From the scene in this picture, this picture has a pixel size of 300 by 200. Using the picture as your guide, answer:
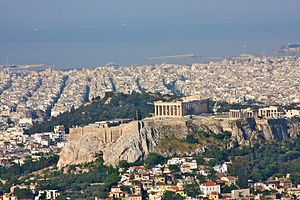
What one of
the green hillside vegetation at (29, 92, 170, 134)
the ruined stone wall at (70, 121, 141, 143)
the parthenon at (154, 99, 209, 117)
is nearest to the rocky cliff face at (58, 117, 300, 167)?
the ruined stone wall at (70, 121, 141, 143)

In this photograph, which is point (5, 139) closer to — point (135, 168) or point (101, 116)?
point (101, 116)

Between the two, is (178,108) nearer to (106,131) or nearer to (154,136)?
(106,131)

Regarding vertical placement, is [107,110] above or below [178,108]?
above

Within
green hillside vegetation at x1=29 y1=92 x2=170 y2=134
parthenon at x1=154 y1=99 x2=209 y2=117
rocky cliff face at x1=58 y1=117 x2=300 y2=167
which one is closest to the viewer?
rocky cliff face at x1=58 y1=117 x2=300 y2=167

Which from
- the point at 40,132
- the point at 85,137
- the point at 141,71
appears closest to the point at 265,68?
the point at 141,71

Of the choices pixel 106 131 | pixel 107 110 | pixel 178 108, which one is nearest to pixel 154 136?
pixel 106 131

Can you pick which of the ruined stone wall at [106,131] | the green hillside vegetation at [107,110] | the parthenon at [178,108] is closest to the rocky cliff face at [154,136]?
the ruined stone wall at [106,131]

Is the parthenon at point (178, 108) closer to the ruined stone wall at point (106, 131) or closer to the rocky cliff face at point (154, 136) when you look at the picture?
the rocky cliff face at point (154, 136)

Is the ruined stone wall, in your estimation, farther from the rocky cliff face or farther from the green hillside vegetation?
the green hillside vegetation
